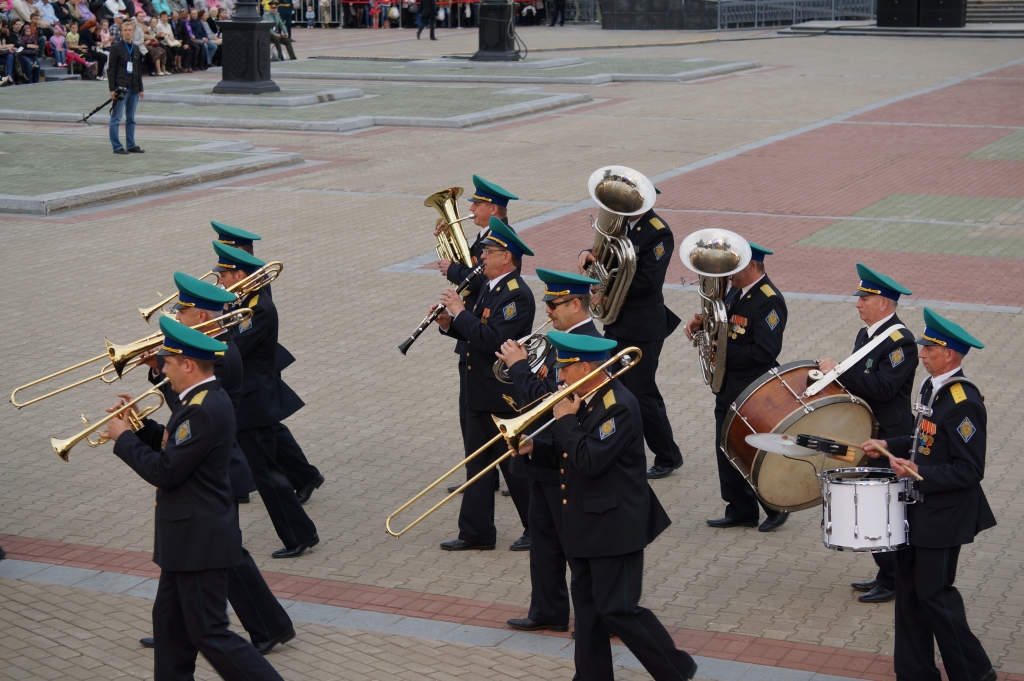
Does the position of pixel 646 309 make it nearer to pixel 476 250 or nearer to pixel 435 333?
pixel 476 250

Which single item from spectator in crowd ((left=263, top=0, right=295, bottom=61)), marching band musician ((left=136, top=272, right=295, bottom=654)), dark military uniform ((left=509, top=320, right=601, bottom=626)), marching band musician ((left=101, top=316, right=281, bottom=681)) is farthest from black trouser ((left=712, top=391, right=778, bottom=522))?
spectator in crowd ((left=263, top=0, right=295, bottom=61))

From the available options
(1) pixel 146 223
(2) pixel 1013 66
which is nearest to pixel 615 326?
(1) pixel 146 223

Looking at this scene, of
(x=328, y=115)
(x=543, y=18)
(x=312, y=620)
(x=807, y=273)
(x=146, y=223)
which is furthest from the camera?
(x=543, y=18)

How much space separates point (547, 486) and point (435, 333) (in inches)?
242

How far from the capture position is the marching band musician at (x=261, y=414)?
7336mm

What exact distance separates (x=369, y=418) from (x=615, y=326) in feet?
7.45

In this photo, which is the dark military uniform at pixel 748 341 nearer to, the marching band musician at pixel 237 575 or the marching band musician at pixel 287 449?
the marching band musician at pixel 287 449

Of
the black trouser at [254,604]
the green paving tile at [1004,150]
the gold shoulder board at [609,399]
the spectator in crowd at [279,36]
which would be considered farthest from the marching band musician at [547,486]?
the spectator in crowd at [279,36]

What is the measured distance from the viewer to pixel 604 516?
5.65 metres

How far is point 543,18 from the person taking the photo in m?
55.2

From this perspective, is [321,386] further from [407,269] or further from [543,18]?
[543,18]

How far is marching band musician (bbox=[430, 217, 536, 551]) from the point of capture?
727 centimetres

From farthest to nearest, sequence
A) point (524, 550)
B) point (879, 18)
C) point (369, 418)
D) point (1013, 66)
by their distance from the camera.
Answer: point (879, 18) < point (1013, 66) < point (369, 418) < point (524, 550)

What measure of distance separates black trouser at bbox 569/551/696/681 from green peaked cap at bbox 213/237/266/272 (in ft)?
9.24
